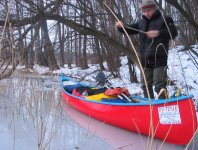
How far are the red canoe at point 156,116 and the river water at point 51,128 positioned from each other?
114 mm

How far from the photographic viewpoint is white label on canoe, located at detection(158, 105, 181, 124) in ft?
11.0

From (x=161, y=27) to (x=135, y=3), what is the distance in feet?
15.7

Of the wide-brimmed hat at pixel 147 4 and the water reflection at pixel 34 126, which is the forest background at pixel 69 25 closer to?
the water reflection at pixel 34 126

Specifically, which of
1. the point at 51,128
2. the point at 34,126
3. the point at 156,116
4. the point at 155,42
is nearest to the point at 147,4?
the point at 155,42

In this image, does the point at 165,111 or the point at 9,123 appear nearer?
the point at 165,111

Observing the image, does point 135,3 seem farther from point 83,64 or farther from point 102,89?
point 83,64

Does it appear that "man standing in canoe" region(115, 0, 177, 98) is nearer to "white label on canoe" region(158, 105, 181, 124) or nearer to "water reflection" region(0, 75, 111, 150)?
"white label on canoe" region(158, 105, 181, 124)

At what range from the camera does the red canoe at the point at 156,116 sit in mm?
3344

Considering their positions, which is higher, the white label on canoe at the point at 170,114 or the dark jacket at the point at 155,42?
the dark jacket at the point at 155,42

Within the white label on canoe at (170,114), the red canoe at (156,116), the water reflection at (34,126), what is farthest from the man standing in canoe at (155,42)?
the water reflection at (34,126)

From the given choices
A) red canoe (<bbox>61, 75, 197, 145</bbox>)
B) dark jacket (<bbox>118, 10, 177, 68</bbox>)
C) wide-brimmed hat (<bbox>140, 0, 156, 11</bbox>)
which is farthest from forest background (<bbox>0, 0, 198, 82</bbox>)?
red canoe (<bbox>61, 75, 197, 145</bbox>)

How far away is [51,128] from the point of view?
2.87 meters

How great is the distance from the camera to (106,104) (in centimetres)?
452

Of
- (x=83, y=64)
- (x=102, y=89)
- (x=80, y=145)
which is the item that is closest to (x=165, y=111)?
(x=80, y=145)
